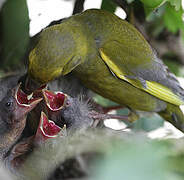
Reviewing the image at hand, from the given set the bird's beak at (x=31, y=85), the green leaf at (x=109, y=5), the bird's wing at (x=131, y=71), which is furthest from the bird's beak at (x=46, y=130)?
the green leaf at (x=109, y=5)

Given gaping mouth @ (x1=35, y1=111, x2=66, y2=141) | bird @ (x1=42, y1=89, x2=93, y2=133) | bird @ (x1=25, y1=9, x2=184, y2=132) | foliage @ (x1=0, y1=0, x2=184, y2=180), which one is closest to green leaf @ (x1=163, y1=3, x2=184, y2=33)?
foliage @ (x1=0, y1=0, x2=184, y2=180)

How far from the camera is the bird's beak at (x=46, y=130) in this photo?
1.71 m

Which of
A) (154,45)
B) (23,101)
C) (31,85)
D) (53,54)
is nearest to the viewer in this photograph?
(53,54)

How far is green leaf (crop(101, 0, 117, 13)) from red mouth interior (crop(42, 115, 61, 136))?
0.60m

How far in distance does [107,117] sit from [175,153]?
1.35 meters

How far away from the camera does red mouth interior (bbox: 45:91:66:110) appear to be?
6.04ft

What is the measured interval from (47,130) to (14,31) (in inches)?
19.8

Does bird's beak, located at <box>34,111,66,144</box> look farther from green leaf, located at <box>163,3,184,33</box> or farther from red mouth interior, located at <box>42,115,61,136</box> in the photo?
green leaf, located at <box>163,3,184,33</box>

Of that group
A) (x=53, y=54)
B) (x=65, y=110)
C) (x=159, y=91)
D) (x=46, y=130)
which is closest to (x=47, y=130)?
(x=46, y=130)

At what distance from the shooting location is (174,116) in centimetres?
226

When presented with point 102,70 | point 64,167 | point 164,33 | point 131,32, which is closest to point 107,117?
point 102,70

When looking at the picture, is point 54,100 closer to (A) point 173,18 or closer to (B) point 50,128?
(B) point 50,128

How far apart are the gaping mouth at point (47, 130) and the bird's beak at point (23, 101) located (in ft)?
0.24

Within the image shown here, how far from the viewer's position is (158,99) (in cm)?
208
